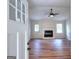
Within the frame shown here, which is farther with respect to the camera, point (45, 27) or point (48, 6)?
point (45, 27)

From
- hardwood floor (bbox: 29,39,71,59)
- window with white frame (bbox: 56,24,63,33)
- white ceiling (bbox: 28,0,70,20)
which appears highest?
white ceiling (bbox: 28,0,70,20)

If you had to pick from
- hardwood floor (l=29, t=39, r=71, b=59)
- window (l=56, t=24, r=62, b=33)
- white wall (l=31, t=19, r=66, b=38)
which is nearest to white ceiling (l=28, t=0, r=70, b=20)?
hardwood floor (l=29, t=39, r=71, b=59)

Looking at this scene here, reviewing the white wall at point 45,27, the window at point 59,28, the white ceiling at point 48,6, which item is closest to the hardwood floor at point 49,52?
the white ceiling at point 48,6

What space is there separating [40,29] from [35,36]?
89cm

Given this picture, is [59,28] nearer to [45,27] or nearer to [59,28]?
[59,28]

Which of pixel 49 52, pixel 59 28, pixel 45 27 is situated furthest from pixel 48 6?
pixel 59 28

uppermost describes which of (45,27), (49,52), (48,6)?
(48,6)

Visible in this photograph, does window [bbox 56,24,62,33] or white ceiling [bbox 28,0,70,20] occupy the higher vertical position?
white ceiling [bbox 28,0,70,20]

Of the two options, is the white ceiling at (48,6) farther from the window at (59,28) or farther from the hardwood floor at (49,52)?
the window at (59,28)

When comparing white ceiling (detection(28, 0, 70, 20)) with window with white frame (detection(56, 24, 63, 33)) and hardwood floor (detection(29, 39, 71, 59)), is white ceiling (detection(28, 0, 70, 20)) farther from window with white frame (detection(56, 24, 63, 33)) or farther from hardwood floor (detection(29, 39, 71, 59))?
window with white frame (detection(56, 24, 63, 33))
